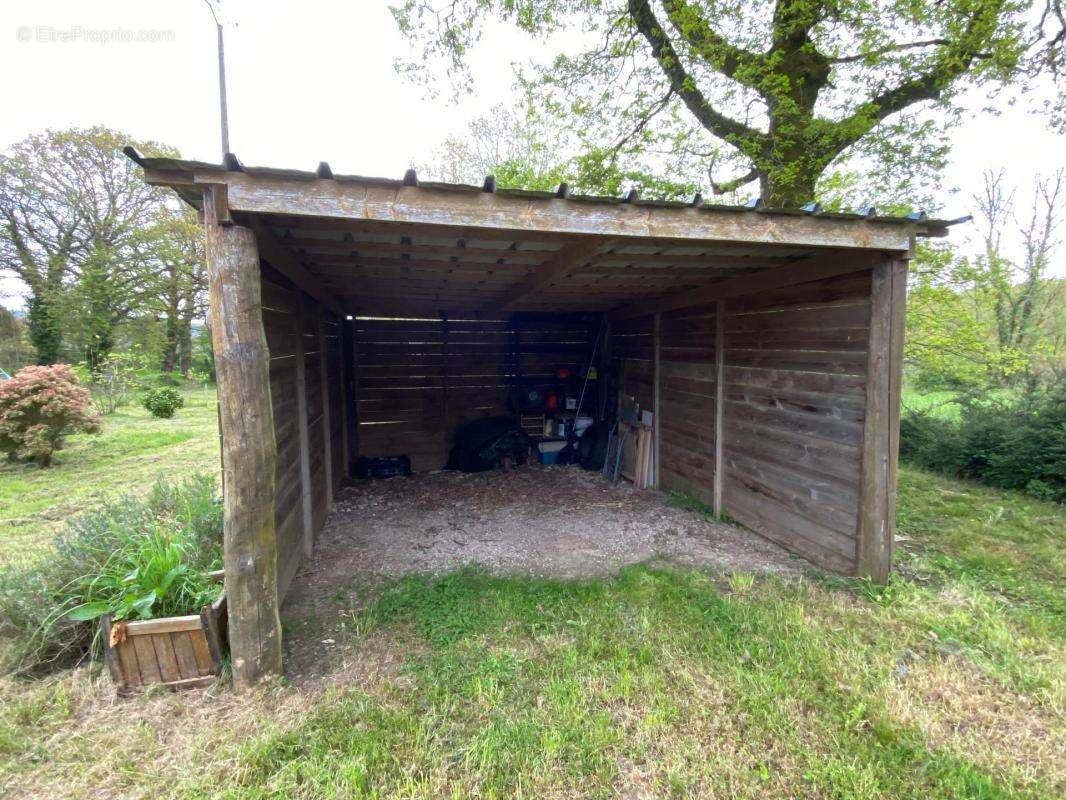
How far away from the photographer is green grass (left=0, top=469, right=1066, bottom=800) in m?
1.65

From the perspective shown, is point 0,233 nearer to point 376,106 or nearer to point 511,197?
point 376,106

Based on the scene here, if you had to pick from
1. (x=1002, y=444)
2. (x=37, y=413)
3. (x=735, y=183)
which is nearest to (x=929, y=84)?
(x=735, y=183)

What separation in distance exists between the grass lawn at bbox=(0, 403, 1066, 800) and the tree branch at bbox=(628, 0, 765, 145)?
6.08 meters

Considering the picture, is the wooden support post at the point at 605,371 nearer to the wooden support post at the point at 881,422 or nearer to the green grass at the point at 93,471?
the wooden support post at the point at 881,422

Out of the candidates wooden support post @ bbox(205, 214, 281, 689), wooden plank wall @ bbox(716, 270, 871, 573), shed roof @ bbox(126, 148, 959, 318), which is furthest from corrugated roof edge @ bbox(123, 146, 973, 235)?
wooden plank wall @ bbox(716, 270, 871, 573)

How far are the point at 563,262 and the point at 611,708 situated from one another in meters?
2.48

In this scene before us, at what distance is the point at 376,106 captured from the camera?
11.8 meters

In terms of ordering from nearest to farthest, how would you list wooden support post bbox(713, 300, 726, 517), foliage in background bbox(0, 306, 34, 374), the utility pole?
wooden support post bbox(713, 300, 726, 517) < the utility pole < foliage in background bbox(0, 306, 34, 374)

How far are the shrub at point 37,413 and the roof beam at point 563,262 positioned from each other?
6090mm

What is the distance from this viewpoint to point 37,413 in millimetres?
5906

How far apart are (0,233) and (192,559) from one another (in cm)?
1742

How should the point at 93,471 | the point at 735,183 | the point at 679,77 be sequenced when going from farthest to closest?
the point at 735,183 < the point at 679,77 < the point at 93,471

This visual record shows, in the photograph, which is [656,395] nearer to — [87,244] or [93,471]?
[93,471]

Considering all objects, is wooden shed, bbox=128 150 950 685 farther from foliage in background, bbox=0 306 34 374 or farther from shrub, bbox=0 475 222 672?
foliage in background, bbox=0 306 34 374
